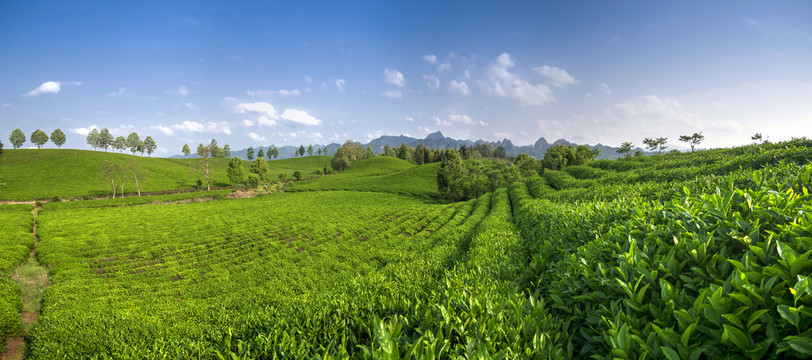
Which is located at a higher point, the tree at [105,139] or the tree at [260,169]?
the tree at [105,139]

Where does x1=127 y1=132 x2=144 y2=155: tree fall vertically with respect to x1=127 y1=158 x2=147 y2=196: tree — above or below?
above

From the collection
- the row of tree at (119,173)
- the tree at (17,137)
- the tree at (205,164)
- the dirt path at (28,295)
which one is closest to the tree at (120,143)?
the tree at (17,137)

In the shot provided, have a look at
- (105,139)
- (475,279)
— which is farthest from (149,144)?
(475,279)

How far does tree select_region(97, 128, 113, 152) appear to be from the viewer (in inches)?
4636

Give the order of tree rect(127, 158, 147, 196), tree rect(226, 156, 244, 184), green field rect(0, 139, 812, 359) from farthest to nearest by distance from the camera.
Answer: tree rect(226, 156, 244, 184) < tree rect(127, 158, 147, 196) < green field rect(0, 139, 812, 359)

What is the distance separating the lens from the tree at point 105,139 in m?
118

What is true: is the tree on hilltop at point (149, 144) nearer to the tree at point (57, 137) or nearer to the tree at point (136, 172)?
the tree at point (57, 137)

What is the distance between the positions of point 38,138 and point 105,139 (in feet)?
66.2

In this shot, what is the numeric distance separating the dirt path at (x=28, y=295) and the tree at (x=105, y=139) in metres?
152

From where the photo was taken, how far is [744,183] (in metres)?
6.99

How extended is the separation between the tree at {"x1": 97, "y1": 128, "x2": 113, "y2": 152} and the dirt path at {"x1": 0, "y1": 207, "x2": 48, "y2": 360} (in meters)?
152

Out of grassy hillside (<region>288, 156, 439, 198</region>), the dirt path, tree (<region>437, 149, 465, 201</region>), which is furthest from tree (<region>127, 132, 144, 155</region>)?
tree (<region>437, 149, 465, 201</region>)

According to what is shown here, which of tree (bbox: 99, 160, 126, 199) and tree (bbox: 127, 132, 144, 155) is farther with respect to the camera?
tree (bbox: 127, 132, 144, 155)

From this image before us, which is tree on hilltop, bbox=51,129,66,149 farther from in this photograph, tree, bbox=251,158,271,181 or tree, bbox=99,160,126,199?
tree, bbox=251,158,271,181
